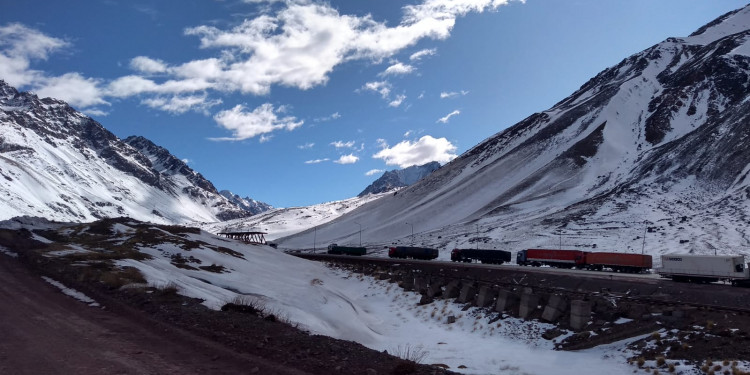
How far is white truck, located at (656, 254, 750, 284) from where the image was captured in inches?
1420

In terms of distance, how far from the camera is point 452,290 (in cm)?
3547

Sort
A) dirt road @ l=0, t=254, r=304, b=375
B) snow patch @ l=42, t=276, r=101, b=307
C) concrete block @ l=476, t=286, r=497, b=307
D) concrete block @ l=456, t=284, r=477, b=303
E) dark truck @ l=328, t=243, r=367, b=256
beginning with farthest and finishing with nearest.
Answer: dark truck @ l=328, t=243, r=367, b=256
concrete block @ l=456, t=284, r=477, b=303
concrete block @ l=476, t=286, r=497, b=307
snow patch @ l=42, t=276, r=101, b=307
dirt road @ l=0, t=254, r=304, b=375

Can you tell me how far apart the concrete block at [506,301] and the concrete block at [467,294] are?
3.52 meters

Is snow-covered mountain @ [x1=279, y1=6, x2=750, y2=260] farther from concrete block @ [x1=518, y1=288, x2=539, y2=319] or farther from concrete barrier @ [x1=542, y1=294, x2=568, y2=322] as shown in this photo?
A: concrete barrier @ [x1=542, y1=294, x2=568, y2=322]

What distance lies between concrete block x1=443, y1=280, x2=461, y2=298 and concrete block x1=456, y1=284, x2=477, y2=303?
1.10 m

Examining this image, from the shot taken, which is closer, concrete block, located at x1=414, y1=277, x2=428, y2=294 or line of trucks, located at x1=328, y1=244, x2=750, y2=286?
line of trucks, located at x1=328, y1=244, x2=750, y2=286

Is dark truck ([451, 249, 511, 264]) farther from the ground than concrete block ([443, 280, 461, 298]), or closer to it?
farther from the ground

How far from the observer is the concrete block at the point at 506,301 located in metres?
28.6


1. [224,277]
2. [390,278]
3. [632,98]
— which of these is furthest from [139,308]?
[632,98]

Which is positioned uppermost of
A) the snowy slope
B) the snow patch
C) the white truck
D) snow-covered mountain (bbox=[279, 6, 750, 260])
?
snow-covered mountain (bbox=[279, 6, 750, 260])

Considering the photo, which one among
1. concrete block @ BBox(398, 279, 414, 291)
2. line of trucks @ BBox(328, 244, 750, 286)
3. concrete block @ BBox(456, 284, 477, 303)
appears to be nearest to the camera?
concrete block @ BBox(456, 284, 477, 303)

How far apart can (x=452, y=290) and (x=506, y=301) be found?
23.3 feet

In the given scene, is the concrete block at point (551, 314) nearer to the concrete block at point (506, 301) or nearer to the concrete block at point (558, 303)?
the concrete block at point (558, 303)

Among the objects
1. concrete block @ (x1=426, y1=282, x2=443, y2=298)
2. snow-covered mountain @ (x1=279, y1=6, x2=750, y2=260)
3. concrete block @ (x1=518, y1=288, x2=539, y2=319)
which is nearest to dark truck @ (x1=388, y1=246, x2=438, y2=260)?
snow-covered mountain @ (x1=279, y1=6, x2=750, y2=260)
